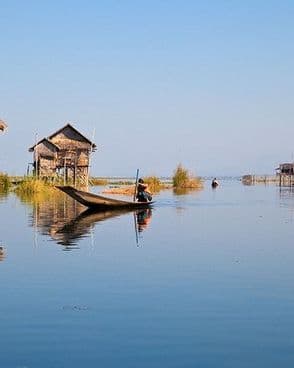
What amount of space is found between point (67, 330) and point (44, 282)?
3549 mm

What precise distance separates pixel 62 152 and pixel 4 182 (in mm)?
8496

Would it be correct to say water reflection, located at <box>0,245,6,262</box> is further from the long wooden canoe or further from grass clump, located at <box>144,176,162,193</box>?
grass clump, located at <box>144,176,162,193</box>

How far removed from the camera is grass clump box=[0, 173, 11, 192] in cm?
5370

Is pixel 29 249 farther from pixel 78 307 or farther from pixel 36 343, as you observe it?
pixel 36 343

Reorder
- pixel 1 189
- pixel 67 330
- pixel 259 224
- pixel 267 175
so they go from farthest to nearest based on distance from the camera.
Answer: pixel 267 175
pixel 1 189
pixel 259 224
pixel 67 330

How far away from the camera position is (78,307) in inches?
385

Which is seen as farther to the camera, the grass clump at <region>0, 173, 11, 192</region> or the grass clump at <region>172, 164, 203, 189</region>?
the grass clump at <region>172, 164, 203, 189</region>

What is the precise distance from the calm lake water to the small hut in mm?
39895

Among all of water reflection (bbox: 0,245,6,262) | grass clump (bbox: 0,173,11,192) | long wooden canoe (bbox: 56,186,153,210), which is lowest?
water reflection (bbox: 0,245,6,262)

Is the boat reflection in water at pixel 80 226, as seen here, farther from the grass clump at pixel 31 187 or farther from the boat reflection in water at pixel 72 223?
the grass clump at pixel 31 187

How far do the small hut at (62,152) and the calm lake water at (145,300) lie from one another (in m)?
39.9

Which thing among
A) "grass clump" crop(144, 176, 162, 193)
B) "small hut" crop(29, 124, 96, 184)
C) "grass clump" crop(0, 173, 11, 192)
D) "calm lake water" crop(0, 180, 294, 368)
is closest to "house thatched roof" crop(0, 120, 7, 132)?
"calm lake water" crop(0, 180, 294, 368)

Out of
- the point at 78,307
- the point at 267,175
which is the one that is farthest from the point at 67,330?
the point at 267,175

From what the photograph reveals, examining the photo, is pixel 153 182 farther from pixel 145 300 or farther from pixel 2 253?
pixel 145 300
